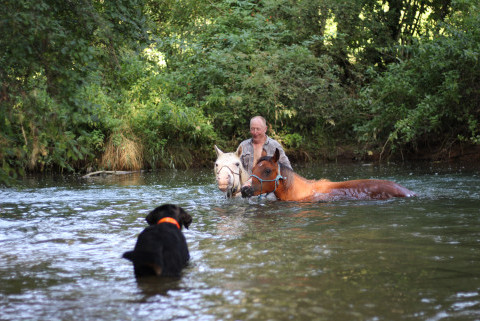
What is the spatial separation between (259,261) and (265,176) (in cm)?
370

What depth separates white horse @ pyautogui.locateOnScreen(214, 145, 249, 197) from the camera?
9.82 meters

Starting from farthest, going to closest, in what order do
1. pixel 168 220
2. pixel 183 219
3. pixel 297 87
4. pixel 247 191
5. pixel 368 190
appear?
pixel 297 87, pixel 368 190, pixel 247 191, pixel 183 219, pixel 168 220

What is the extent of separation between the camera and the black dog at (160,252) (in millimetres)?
4938

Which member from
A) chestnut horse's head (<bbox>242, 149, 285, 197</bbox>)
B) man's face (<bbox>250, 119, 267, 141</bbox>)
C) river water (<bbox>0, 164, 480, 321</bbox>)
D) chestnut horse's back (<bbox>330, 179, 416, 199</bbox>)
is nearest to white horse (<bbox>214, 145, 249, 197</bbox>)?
river water (<bbox>0, 164, 480, 321</bbox>)

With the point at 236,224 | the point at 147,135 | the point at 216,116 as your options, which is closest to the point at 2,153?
the point at 236,224

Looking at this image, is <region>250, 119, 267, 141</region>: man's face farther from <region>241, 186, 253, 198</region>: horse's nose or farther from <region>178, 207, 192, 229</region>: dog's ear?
<region>178, 207, 192, 229</region>: dog's ear

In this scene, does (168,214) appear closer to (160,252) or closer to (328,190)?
(160,252)

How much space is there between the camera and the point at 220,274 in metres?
5.26

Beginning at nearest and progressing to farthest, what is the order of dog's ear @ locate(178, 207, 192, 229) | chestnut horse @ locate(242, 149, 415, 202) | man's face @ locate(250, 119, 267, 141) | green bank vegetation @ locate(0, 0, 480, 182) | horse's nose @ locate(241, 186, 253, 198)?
dog's ear @ locate(178, 207, 192, 229) < horse's nose @ locate(241, 186, 253, 198) < chestnut horse @ locate(242, 149, 415, 202) < man's face @ locate(250, 119, 267, 141) < green bank vegetation @ locate(0, 0, 480, 182)

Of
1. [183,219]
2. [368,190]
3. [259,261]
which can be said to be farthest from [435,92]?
[183,219]

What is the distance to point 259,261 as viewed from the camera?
5.71 m

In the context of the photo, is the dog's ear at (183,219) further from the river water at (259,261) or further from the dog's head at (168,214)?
the river water at (259,261)

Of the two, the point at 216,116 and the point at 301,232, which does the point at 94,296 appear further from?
the point at 216,116

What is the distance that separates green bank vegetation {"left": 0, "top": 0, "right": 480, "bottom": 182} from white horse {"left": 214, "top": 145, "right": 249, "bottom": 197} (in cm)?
523
